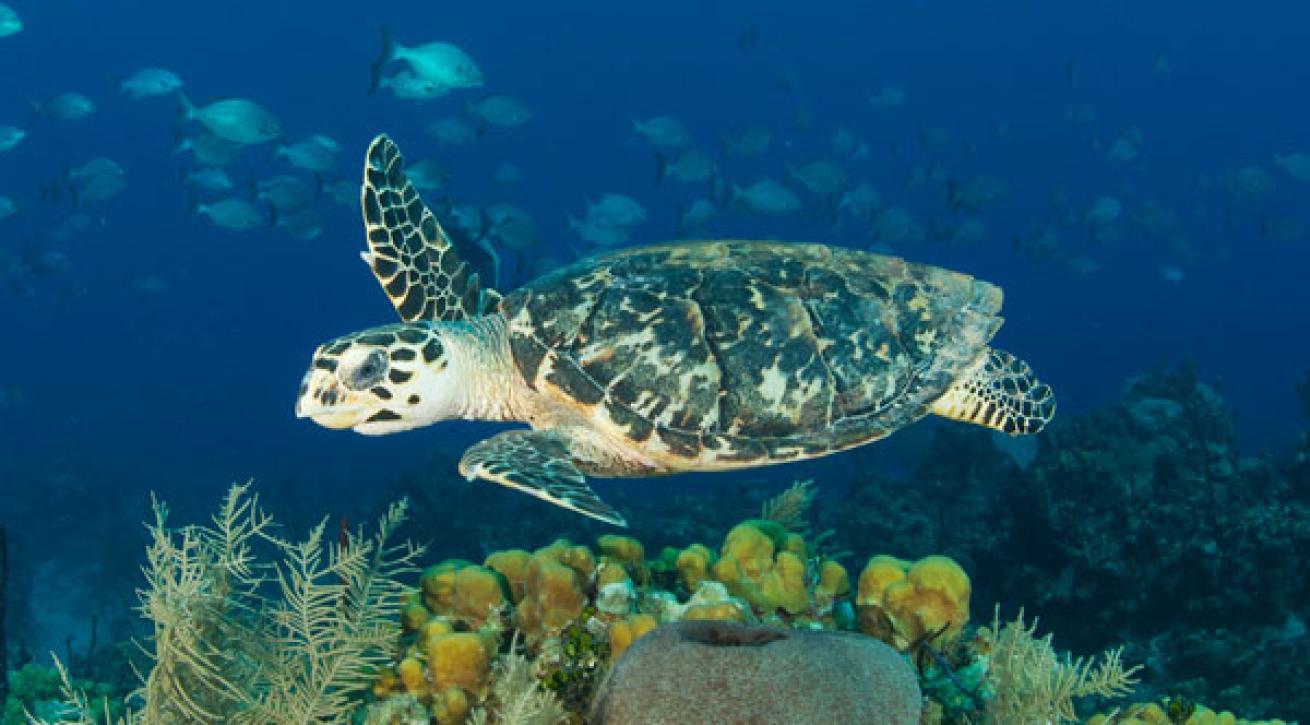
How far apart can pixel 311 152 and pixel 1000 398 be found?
12336mm

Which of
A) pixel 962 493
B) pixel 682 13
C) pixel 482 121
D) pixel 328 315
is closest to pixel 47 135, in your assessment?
pixel 328 315

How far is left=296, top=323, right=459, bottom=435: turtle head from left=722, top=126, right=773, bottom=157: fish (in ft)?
41.4

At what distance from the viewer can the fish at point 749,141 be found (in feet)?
50.9

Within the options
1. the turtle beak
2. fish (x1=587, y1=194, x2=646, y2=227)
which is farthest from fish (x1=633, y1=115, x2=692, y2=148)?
the turtle beak

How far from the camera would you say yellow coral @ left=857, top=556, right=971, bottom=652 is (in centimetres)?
264

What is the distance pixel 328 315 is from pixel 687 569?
48.6 m

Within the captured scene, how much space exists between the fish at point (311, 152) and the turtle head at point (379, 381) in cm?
1066

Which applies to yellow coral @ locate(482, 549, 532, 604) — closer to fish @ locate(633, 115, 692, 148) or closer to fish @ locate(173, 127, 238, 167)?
fish @ locate(173, 127, 238, 167)

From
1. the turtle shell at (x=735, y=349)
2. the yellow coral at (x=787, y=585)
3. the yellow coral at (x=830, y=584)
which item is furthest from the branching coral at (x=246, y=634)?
the yellow coral at (x=830, y=584)

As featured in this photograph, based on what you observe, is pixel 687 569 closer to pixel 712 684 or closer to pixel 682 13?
pixel 712 684

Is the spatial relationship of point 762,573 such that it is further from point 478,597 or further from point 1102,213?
point 1102,213

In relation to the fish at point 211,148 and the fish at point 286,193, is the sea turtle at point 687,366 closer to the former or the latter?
the fish at point 286,193

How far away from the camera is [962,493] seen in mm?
9492

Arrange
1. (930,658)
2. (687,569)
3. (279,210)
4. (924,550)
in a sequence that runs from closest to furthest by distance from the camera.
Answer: (930,658), (687,569), (924,550), (279,210)
